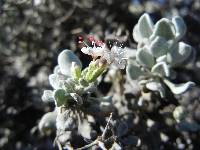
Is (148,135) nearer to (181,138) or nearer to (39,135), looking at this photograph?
(181,138)

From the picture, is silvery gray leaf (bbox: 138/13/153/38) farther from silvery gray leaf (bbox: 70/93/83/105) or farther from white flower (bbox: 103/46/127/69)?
silvery gray leaf (bbox: 70/93/83/105)

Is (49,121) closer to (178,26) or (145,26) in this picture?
(145,26)

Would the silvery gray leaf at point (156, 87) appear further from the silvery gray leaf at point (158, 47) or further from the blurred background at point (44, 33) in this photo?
the blurred background at point (44, 33)

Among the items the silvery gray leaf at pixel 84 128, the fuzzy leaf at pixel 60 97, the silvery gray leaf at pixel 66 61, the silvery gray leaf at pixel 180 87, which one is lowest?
the silvery gray leaf at pixel 84 128

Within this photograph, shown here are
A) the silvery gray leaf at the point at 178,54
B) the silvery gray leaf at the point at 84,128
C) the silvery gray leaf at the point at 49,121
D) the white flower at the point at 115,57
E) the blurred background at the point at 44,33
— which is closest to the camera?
the white flower at the point at 115,57

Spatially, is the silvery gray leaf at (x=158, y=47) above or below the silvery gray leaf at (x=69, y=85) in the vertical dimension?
above

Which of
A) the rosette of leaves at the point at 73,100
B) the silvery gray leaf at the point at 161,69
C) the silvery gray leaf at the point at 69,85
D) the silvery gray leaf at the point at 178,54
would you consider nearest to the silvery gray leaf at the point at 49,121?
the rosette of leaves at the point at 73,100

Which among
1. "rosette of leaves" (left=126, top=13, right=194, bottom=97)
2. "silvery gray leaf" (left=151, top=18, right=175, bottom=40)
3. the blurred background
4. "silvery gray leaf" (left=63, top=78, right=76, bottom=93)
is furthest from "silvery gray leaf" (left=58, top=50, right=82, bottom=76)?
the blurred background

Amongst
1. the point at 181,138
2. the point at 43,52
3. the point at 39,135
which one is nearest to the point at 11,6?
the point at 43,52

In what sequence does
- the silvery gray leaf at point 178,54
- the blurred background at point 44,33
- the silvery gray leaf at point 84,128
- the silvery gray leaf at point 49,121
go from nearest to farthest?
the silvery gray leaf at point 84,128, the silvery gray leaf at point 49,121, the silvery gray leaf at point 178,54, the blurred background at point 44,33
